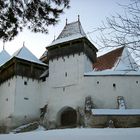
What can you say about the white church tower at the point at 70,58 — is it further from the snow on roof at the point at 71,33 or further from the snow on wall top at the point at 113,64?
the snow on wall top at the point at 113,64

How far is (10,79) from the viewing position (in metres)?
26.5

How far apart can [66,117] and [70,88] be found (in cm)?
259

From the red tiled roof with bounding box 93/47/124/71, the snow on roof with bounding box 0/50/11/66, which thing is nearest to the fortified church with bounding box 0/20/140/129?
the red tiled roof with bounding box 93/47/124/71

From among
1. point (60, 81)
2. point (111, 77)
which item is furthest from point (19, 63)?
point (111, 77)

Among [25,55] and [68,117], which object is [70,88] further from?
[25,55]

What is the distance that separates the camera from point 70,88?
24734mm

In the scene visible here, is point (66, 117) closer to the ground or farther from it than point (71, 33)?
closer to the ground

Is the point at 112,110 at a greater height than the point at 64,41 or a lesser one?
lesser

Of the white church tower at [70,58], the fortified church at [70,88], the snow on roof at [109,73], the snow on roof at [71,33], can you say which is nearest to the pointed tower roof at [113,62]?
the fortified church at [70,88]

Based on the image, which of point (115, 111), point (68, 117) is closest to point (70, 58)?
point (68, 117)

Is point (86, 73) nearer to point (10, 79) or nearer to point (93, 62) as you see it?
point (93, 62)

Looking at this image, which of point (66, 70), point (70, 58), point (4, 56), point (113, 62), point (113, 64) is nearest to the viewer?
point (66, 70)

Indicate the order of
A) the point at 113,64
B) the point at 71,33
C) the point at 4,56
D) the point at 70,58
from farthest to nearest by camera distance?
the point at 4,56 < the point at 71,33 < the point at 113,64 < the point at 70,58

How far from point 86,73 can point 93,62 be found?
3077 mm
